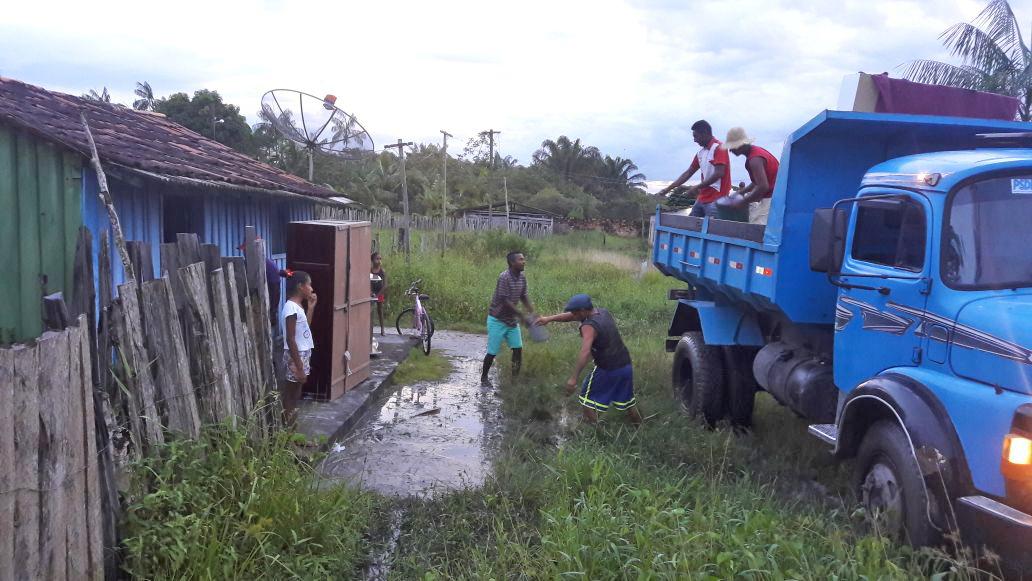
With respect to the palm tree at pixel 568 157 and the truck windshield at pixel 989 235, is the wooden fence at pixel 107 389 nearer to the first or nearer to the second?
the truck windshield at pixel 989 235

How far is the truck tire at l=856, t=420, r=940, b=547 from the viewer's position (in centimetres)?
409

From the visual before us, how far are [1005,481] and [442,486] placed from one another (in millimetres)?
3609

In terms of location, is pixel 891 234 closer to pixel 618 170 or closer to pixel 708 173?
pixel 708 173

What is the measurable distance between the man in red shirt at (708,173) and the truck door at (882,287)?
2.44 meters

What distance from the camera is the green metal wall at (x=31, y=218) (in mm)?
6094

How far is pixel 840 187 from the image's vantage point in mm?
6125

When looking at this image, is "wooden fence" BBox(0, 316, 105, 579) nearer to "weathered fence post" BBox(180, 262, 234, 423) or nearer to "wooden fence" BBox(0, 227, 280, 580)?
"wooden fence" BBox(0, 227, 280, 580)

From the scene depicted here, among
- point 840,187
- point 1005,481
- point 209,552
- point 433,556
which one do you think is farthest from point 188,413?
point 840,187

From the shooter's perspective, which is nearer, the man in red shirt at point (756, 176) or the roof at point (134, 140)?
the roof at point (134, 140)

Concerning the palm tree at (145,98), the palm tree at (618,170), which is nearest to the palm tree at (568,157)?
the palm tree at (618,170)

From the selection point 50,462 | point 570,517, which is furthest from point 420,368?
point 50,462

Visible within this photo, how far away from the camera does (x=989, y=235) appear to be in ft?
14.4

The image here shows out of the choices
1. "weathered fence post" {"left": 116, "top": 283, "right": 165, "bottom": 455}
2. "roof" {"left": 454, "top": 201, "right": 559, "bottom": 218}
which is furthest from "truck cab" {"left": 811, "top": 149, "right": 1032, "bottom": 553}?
"roof" {"left": 454, "top": 201, "right": 559, "bottom": 218}

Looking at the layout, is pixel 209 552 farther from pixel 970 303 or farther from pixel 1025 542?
pixel 970 303
